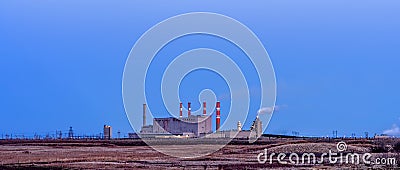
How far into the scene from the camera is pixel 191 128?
108250 mm

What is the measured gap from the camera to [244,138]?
9794cm

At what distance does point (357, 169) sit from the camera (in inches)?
1267

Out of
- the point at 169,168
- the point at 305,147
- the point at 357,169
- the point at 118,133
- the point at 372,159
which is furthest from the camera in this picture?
the point at 118,133

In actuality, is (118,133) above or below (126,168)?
above

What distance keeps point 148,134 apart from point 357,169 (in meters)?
75.3

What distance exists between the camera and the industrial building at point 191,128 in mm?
97938

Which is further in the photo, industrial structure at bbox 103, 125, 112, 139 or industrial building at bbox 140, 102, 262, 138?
industrial structure at bbox 103, 125, 112, 139

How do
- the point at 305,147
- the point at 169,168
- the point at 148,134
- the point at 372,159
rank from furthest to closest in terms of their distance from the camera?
the point at 148,134 < the point at 305,147 < the point at 372,159 < the point at 169,168

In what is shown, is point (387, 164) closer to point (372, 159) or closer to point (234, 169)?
point (372, 159)

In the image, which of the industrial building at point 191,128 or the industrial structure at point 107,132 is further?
the industrial structure at point 107,132

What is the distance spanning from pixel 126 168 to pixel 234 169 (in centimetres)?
604

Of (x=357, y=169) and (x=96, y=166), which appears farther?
(x=96, y=166)

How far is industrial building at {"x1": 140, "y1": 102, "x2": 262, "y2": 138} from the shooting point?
9794 centimetres

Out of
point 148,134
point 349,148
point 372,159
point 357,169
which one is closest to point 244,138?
point 148,134
